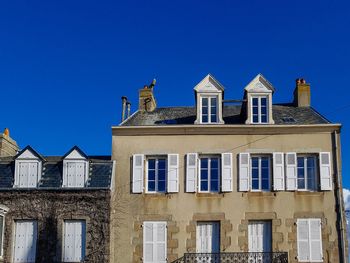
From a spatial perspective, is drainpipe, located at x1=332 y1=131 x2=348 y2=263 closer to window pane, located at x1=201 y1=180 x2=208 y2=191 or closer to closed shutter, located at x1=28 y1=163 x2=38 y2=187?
window pane, located at x1=201 y1=180 x2=208 y2=191

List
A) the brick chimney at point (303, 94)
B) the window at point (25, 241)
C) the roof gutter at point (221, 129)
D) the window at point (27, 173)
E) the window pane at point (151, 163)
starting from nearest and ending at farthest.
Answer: the window at point (25, 241)
the window at point (27, 173)
the roof gutter at point (221, 129)
the window pane at point (151, 163)
the brick chimney at point (303, 94)

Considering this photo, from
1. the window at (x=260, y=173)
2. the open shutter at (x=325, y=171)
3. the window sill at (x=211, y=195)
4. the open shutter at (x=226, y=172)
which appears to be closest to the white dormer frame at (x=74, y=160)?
the window sill at (x=211, y=195)

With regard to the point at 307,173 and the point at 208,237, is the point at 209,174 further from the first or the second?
the point at 307,173

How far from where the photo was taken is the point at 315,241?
71.4ft

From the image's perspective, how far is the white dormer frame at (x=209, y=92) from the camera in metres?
23.2

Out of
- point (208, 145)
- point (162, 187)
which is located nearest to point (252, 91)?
point (208, 145)

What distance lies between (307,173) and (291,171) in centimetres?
66

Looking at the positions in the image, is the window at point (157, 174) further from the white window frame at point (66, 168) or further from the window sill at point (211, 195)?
the white window frame at point (66, 168)

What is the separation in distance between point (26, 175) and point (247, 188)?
806 centimetres

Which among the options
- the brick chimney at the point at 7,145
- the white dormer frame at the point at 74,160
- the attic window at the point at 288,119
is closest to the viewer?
the white dormer frame at the point at 74,160

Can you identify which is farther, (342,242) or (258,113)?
(258,113)

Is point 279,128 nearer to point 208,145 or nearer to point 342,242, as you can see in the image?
point 208,145

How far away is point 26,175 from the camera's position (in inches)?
880

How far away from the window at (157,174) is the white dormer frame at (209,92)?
219 cm
